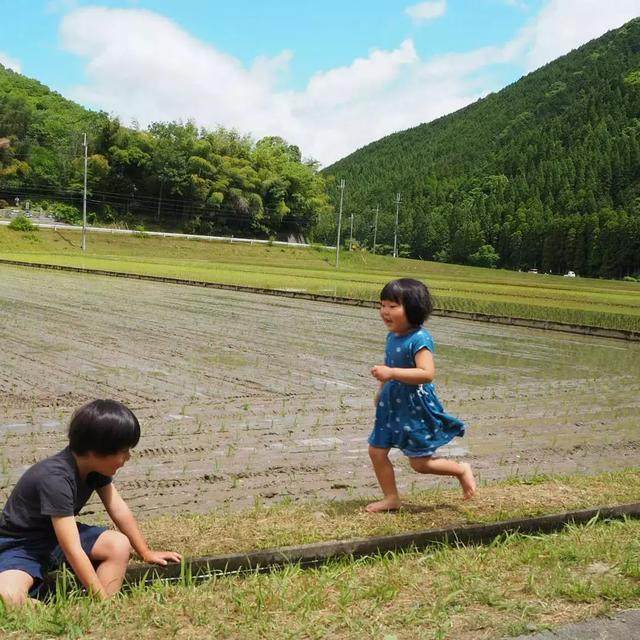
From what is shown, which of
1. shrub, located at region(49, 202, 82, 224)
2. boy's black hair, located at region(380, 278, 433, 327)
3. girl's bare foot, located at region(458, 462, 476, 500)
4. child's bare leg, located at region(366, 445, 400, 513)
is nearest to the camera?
boy's black hair, located at region(380, 278, 433, 327)

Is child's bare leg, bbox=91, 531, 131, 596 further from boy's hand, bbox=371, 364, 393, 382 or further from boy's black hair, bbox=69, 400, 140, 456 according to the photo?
boy's hand, bbox=371, 364, 393, 382

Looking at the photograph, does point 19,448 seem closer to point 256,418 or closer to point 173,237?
point 256,418

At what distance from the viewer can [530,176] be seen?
4941 inches

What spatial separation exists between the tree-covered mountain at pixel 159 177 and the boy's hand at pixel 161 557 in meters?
69.5

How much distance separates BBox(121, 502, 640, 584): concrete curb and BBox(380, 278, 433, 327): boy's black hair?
104 centimetres

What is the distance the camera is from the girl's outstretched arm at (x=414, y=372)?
355cm

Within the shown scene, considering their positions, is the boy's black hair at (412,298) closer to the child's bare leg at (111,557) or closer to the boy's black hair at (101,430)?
the boy's black hair at (101,430)

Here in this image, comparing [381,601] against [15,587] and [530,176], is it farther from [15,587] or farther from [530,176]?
[530,176]

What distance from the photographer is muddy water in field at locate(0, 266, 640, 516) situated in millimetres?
4734

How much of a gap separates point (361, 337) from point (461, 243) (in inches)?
3556

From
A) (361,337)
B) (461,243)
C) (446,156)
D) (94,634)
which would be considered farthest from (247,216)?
(446,156)

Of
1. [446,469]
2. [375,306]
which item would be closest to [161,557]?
[446,469]

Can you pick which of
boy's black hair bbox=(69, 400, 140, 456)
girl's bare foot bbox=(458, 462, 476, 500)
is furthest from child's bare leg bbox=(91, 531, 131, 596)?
girl's bare foot bbox=(458, 462, 476, 500)

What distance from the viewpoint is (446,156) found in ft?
547
